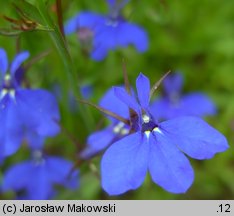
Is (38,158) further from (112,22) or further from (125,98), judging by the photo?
(125,98)

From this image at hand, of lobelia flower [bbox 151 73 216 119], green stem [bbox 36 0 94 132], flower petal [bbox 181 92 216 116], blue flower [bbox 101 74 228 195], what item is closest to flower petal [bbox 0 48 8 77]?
green stem [bbox 36 0 94 132]

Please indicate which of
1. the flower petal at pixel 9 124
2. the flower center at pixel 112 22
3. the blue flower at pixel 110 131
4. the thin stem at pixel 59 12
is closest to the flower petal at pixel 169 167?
the blue flower at pixel 110 131

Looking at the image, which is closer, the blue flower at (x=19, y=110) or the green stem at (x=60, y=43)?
the green stem at (x=60, y=43)

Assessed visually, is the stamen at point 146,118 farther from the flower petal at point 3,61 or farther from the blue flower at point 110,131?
the flower petal at point 3,61

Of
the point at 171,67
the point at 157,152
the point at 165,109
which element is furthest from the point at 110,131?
the point at 171,67

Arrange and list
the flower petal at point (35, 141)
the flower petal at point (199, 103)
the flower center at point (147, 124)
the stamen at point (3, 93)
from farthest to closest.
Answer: the flower petal at point (199, 103) → the flower petal at point (35, 141) → the stamen at point (3, 93) → the flower center at point (147, 124)

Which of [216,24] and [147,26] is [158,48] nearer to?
[147,26]
